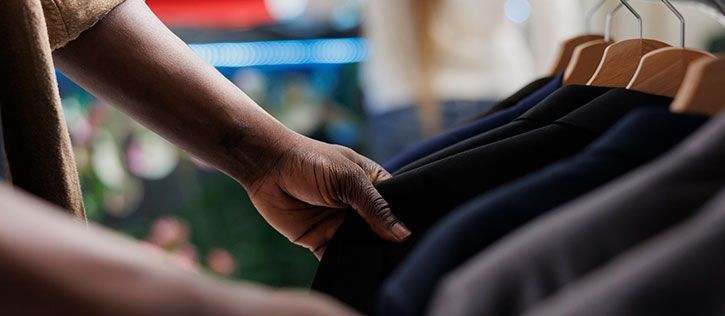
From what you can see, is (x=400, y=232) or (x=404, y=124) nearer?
(x=400, y=232)

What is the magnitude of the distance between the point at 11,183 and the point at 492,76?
5.12 ft

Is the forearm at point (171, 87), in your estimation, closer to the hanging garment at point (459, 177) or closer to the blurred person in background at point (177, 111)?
the blurred person in background at point (177, 111)

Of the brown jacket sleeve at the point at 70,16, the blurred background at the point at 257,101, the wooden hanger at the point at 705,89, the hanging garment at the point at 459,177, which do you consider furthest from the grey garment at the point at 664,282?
the blurred background at the point at 257,101

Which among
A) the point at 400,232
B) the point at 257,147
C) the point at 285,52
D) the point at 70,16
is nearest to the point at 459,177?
the point at 400,232

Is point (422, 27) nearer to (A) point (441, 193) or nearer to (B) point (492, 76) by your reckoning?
(B) point (492, 76)

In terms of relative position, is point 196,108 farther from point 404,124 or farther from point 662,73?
point 404,124

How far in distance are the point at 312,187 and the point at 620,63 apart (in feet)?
1.09

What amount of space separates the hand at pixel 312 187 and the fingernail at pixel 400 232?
0.25ft

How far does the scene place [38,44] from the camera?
33.4 inches

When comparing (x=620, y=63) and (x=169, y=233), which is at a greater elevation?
(x=620, y=63)

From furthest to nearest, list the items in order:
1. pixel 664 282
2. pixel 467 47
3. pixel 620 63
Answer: pixel 467 47 → pixel 620 63 → pixel 664 282

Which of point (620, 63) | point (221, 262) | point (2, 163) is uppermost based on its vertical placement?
point (2, 163)

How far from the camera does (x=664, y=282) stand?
1.56ft

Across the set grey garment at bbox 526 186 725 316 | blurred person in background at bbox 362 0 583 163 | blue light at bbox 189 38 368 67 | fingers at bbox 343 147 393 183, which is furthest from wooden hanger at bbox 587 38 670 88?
blue light at bbox 189 38 368 67
